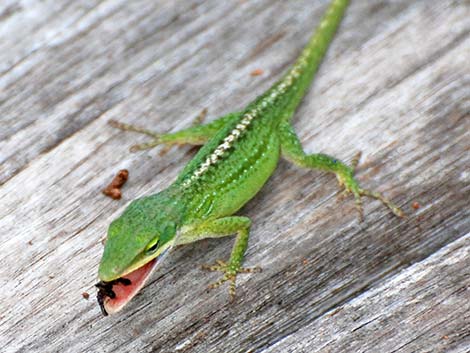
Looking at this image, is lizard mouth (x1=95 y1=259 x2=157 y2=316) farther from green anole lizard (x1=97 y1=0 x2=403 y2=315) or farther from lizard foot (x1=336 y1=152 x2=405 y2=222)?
lizard foot (x1=336 y1=152 x2=405 y2=222)

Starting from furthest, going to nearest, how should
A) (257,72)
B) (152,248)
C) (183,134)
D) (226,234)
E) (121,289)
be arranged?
(257,72)
(183,134)
(226,234)
(152,248)
(121,289)

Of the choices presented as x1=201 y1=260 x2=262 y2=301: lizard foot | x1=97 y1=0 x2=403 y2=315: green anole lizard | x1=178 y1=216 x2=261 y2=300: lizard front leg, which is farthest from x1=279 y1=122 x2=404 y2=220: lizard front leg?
x1=201 y1=260 x2=262 y2=301: lizard foot

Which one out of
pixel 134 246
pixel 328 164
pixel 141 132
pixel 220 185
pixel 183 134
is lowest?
pixel 328 164

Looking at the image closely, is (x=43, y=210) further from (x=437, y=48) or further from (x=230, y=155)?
(x=437, y=48)

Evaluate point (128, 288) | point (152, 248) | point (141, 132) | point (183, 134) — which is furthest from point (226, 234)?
point (141, 132)

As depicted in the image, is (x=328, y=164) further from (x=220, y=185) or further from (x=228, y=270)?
(x=228, y=270)

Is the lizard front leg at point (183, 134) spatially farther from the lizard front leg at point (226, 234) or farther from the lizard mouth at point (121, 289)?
the lizard mouth at point (121, 289)
